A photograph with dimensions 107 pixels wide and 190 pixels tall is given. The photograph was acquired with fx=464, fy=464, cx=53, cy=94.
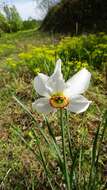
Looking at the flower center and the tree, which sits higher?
the flower center

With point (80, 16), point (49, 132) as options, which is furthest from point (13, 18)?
point (49, 132)

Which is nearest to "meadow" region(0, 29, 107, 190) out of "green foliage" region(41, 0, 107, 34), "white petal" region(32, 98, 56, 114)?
"white petal" region(32, 98, 56, 114)

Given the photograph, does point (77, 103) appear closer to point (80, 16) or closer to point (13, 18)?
point (80, 16)

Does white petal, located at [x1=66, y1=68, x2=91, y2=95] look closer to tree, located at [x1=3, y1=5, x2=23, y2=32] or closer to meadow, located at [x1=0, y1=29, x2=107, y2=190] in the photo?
meadow, located at [x1=0, y1=29, x2=107, y2=190]

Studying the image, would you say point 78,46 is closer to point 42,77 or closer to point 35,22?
point 42,77

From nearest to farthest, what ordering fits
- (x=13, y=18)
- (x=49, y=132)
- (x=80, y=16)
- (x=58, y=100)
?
(x=58, y=100) → (x=49, y=132) → (x=80, y=16) → (x=13, y=18)

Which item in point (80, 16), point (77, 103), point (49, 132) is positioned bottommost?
point (80, 16)

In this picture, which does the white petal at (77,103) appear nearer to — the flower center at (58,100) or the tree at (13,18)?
the flower center at (58,100)

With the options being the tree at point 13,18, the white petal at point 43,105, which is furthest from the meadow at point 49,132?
the tree at point 13,18
